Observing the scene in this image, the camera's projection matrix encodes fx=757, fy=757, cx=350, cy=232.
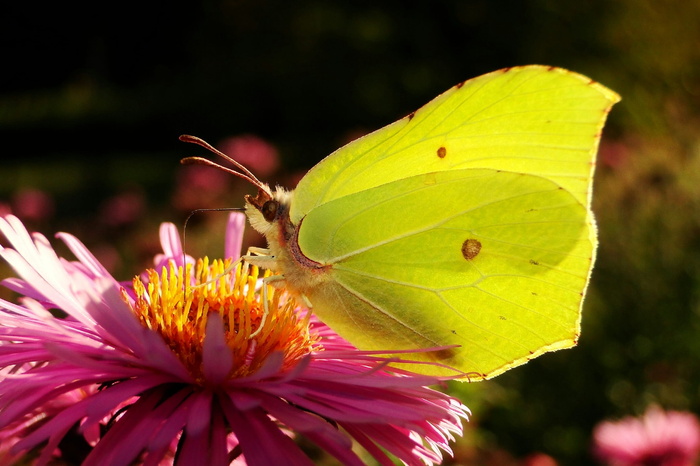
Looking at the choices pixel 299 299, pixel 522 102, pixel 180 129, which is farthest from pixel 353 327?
pixel 180 129

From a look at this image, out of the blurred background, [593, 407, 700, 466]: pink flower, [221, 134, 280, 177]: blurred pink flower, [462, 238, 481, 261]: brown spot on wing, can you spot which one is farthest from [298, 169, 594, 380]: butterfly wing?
[221, 134, 280, 177]: blurred pink flower

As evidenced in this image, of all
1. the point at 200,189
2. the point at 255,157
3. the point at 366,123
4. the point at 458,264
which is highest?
the point at 366,123

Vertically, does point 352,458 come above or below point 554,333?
below

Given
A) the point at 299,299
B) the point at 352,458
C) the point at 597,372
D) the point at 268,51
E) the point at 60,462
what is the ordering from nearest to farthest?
1. the point at 352,458
2. the point at 60,462
3. the point at 299,299
4. the point at 597,372
5. the point at 268,51

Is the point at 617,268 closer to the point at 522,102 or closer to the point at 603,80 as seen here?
the point at 522,102

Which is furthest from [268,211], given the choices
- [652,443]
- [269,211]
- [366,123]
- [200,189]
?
[366,123]

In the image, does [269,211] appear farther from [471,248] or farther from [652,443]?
[652,443]

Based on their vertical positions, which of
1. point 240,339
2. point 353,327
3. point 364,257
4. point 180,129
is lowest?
point 240,339
